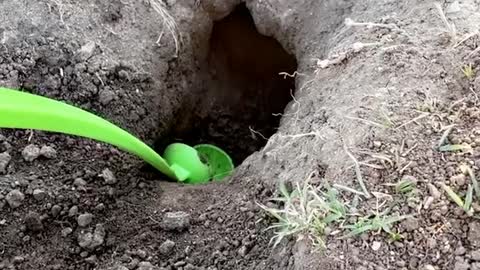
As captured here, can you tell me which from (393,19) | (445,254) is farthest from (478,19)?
(445,254)

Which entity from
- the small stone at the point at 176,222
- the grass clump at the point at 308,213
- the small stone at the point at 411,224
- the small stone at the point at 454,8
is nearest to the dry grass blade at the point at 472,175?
the small stone at the point at 411,224

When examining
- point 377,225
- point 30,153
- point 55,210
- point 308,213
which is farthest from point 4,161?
point 377,225

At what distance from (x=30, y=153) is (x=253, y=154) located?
511 millimetres

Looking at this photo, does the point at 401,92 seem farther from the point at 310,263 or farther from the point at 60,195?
the point at 60,195

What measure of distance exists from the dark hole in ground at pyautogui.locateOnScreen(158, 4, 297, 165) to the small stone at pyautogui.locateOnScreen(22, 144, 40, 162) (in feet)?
1.85

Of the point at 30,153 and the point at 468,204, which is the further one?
the point at 30,153

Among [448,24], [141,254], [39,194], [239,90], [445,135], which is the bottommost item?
[239,90]

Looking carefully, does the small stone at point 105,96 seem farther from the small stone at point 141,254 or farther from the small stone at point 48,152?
the small stone at point 141,254

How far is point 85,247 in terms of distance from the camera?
150cm

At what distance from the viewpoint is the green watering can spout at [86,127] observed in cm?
133

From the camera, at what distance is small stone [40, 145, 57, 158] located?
5.28 ft

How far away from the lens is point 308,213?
1344 millimetres

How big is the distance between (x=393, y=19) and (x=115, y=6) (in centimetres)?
71

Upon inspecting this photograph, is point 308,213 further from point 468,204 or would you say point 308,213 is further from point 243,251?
point 468,204
